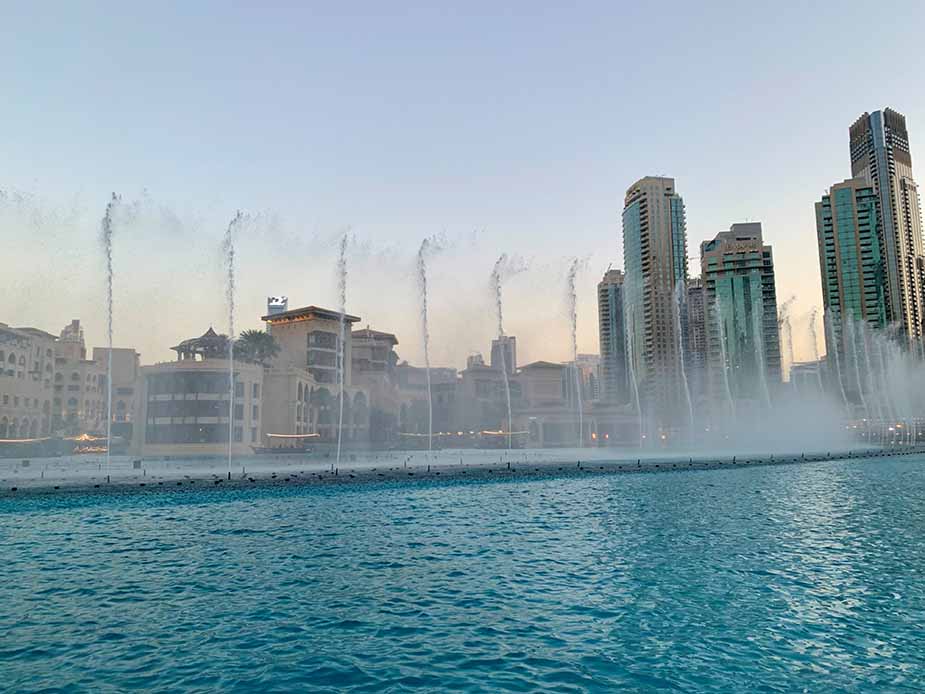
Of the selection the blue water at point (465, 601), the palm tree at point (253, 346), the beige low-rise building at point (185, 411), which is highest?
the palm tree at point (253, 346)

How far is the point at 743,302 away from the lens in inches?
7274

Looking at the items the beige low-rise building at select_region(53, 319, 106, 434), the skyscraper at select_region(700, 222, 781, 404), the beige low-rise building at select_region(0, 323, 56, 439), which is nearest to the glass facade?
the beige low-rise building at select_region(0, 323, 56, 439)

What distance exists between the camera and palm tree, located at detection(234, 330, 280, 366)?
11425cm

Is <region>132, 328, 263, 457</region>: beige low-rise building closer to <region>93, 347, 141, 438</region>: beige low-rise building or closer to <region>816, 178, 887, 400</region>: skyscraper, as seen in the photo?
<region>93, 347, 141, 438</region>: beige low-rise building

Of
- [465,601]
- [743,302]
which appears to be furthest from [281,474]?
[743,302]

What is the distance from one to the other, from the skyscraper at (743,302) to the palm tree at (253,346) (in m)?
125

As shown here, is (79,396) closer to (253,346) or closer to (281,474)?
(253,346)

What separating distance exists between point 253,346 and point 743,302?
142256 millimetres

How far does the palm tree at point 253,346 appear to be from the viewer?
375 feet

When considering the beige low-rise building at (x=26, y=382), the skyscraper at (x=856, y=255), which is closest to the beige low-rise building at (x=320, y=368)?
the beige low-rise building at (x=26, y=382)

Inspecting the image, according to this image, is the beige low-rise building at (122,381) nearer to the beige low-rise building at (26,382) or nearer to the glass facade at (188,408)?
the beige low-rise building at (26,382)

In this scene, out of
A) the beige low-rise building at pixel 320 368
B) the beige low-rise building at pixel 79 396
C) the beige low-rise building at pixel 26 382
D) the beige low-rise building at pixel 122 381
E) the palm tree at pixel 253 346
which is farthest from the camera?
the beige low-rise building at pixel 122 381

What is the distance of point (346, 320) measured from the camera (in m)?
132

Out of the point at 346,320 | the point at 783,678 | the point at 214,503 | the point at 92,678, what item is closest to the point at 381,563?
the point at 92,678
